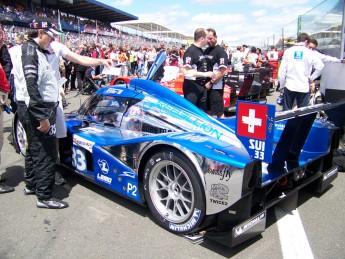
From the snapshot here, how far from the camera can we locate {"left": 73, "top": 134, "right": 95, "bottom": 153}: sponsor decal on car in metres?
3.64

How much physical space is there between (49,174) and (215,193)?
6.33 ft

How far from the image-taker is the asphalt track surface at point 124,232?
2.70 meters

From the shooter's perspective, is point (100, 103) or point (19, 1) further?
point (19, 1)

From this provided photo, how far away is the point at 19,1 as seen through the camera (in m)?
28.9

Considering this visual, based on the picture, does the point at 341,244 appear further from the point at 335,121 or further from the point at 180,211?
the point at 335,121

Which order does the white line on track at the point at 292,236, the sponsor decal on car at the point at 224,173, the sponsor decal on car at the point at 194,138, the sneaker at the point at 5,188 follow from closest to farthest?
1. the sponsor decal on car at the point at 224,173
2. the white line on track at the point at 292,236
3. the sponsor decal on car at the point at 194,138
4. the sneaker at the point at 5,188

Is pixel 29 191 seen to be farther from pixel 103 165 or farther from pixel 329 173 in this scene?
pixel 329 173

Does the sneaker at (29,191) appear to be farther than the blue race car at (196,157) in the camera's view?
Yes

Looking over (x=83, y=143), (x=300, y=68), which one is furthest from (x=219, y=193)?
(x=300, y=68)

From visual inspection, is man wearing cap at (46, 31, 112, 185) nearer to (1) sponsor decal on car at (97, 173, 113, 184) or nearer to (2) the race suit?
(2) the race suit

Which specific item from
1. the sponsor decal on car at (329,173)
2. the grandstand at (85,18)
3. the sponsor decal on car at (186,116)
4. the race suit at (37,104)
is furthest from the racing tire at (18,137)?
the grandstand at (85,18)

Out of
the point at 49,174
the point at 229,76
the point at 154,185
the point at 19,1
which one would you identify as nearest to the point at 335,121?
the point at 154,185

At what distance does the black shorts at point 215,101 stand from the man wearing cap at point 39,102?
2.55 meters

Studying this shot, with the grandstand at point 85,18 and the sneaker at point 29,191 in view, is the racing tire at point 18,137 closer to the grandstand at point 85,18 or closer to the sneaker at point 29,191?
the sneaker at point 29,191
